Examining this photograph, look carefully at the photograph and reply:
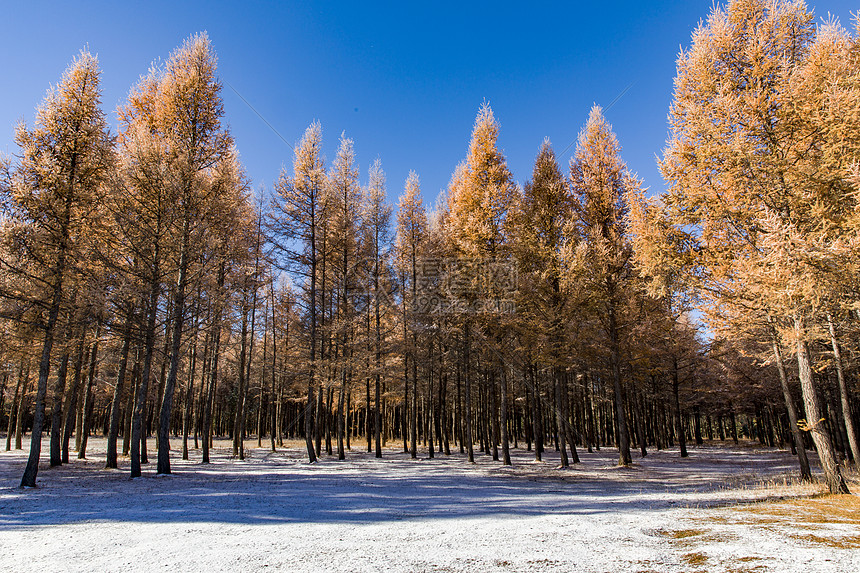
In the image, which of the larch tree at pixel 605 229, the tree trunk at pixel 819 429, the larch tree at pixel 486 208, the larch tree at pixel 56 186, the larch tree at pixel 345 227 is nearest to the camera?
the tree trunk at pixel 819 429

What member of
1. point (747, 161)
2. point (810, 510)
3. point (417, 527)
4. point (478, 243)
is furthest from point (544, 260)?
point (417, 527)

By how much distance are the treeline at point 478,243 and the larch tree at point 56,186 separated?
0.06 m

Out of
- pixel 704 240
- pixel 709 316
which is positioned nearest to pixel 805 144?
pixel 704 240

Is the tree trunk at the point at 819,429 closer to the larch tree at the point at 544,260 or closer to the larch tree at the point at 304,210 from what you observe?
the larch tree at the point at 544,260

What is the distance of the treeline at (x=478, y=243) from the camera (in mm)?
9359

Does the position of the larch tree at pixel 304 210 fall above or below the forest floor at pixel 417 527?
above

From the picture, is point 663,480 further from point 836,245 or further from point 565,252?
point 836,245

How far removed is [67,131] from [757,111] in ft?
63.2

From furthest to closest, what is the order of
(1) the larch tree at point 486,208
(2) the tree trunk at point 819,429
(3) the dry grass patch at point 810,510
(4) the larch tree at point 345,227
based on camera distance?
(4) the larch tree at point 345,227 → (1) the larch tree at point 486,208 → (2) the tree trunk at point 819,429 → (3) the dry grass patch at point 810,510

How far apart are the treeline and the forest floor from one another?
3209 mm

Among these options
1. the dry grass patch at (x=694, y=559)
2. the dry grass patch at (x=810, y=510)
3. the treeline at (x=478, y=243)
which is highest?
the treeline at (x=478, y=243)

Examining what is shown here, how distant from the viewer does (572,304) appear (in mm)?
16938

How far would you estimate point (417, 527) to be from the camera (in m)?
6.28

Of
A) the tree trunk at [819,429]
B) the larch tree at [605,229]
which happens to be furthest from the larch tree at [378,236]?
the tree trunk at [819,429]
